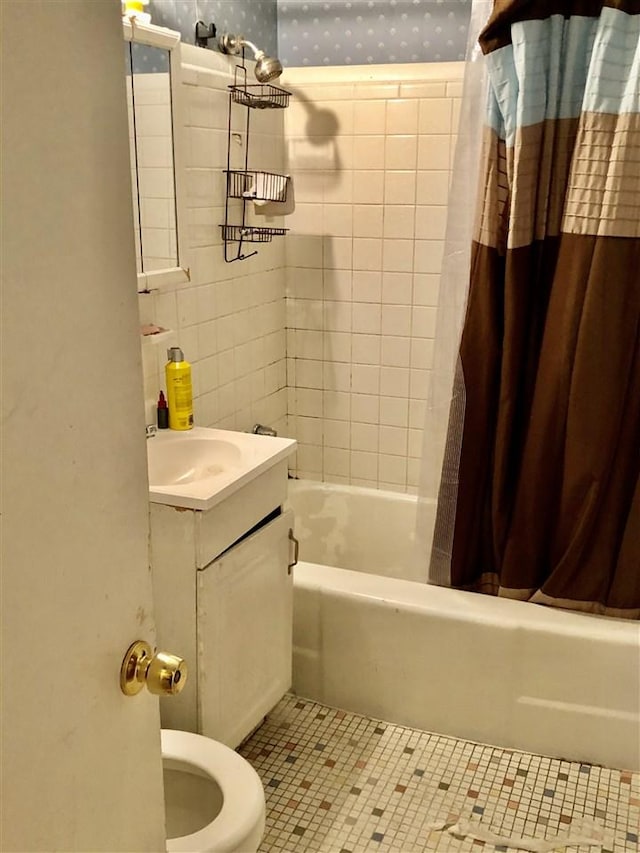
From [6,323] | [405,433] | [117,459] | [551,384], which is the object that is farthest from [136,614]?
[405,433]

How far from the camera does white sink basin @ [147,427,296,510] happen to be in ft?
6.11

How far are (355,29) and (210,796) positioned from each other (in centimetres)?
233

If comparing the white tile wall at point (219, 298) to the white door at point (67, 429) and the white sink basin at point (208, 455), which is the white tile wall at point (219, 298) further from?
the white door at point (67, 429)

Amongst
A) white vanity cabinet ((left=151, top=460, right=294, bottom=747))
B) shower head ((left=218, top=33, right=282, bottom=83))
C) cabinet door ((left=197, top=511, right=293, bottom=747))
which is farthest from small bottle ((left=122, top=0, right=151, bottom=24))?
cabinet door ((left=197, top=511, right=293, bottom=747))

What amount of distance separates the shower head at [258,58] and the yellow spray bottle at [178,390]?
0.86 meters

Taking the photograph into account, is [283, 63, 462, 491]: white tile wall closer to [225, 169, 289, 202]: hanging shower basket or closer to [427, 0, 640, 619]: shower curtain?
[225, 169, 289, 202]: hanging shower basket

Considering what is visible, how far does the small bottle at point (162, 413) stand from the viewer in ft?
6.94

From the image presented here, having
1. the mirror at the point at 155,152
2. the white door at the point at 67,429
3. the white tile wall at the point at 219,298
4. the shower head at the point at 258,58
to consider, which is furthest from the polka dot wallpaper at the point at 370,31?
the white door at the point at 67,429

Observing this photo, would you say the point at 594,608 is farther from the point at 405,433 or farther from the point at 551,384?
the point at 405,433

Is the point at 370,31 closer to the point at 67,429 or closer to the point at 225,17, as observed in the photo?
the point at 225,17

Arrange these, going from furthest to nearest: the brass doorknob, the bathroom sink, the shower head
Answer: the shower head < the bathroom sink < the brass doorknob

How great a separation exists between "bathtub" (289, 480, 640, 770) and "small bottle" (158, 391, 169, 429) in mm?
557

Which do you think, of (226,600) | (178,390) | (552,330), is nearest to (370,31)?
(552,330)

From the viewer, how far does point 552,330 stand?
81.2 inches
